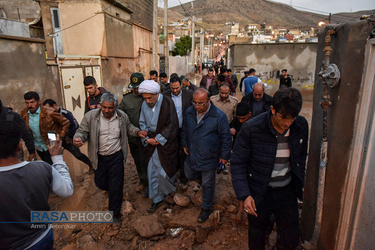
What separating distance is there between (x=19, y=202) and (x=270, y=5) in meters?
188

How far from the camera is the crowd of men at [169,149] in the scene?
1697 millimetres

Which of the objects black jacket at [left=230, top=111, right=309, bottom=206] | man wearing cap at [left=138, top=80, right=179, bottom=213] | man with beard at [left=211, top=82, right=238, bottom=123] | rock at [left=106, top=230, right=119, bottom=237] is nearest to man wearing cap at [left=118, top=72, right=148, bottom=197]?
man wearing cap at [left=138, top=80, right=179, bottom=213]

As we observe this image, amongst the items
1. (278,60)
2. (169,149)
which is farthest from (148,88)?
(278,60)

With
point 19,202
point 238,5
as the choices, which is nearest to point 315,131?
point 19,202

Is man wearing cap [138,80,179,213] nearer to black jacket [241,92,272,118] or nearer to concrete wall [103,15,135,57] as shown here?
black jacket [241,92,272,118]

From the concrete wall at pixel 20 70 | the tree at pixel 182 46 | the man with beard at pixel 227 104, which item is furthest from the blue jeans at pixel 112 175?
the tree at pixel 182 46

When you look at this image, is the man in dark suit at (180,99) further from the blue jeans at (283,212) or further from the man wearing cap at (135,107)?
the blue jeans at (283,212)

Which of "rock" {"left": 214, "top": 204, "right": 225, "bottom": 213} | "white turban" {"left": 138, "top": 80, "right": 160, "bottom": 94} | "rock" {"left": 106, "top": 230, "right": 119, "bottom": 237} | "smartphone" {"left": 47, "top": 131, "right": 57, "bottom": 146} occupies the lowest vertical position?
"rock" {"left": 106, "top": 230, "right": 119, "bottom": 237}

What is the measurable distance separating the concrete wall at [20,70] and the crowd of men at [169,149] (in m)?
2.18

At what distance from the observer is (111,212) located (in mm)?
3443

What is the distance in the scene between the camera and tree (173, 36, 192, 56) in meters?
34.5

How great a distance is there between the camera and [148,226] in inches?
127

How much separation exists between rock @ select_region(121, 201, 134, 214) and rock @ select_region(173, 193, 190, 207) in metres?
0.66
